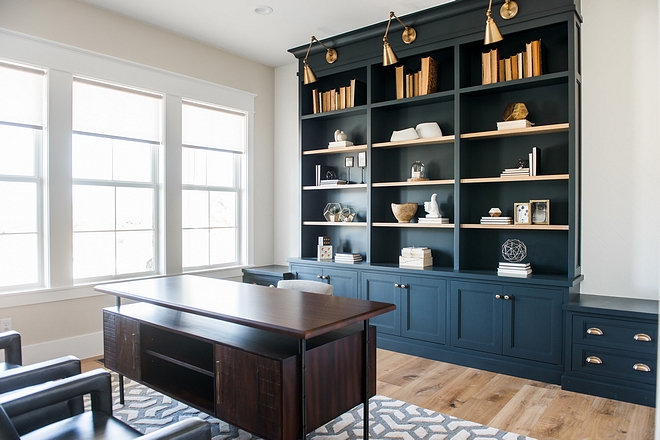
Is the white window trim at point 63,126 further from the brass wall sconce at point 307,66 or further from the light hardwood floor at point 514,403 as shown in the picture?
the brass wall sconce at point 307,66

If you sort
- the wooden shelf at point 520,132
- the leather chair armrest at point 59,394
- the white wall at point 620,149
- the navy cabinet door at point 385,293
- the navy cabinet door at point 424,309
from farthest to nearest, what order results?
the navy cabinet door at point 385,293 < the navy cabinet door at point 424,309 < the wooden shelf at point 520,132 < the white wall at point 620,149 < the leather chair armrest at point 59,394

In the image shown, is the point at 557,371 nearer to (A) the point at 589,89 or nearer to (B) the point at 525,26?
(A) the point at 589,89

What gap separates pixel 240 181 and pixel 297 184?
68 cm

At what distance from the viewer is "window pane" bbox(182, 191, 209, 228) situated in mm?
4840

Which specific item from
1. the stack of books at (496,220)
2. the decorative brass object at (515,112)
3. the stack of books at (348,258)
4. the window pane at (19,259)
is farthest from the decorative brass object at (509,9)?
the window pane at (19,259)

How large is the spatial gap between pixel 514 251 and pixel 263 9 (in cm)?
305

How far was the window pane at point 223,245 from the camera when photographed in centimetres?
514

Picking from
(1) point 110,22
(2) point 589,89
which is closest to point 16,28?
(1) point 110,22

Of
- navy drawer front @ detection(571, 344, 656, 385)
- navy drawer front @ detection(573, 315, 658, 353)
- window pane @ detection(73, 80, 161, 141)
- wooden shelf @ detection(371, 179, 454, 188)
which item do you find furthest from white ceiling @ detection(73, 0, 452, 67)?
navy drawer front @ detection(571, 344, 656, 385)

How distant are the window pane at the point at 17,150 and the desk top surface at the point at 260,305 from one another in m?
1.50

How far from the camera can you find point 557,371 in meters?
3.36

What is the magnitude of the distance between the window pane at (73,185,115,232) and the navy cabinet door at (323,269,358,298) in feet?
7.04

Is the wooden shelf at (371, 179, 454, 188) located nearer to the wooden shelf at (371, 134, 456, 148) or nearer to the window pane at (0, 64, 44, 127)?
the wooden shelf at (371, 134, 456, 148)

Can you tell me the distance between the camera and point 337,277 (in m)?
4.60
